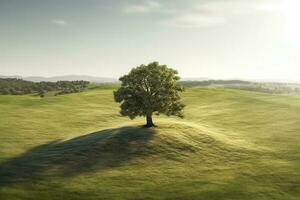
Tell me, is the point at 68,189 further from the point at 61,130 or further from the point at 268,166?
the point at 61,130

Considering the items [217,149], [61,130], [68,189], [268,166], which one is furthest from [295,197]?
[61,130]

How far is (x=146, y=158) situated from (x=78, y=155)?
26.9 ft

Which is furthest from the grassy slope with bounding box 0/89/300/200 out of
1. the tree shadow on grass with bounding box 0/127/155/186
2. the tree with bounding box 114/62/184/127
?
the tree with bounding box 114/62/184/127

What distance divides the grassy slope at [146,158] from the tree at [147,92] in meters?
2.92

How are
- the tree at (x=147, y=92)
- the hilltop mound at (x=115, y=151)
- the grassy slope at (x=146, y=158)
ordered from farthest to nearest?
1. the tree at (x=147, y=92)
2. the hilltop mound at (x=115, y=151)
3. the grassy slope at (x=146, y=158)

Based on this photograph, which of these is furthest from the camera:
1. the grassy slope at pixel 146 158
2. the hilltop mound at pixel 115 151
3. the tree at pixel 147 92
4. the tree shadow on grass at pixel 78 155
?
the tree at pixel 147 92

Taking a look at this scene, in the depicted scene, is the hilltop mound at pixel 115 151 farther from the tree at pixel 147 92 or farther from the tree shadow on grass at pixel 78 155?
the tree at pixel 147 92

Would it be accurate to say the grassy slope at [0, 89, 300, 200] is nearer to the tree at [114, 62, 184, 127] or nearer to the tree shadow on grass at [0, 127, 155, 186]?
the tree shadow on grass at [0, 127, 155, 186]

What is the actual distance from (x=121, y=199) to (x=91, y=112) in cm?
4882

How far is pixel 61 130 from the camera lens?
65.5 meters

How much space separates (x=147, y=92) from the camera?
192 ft

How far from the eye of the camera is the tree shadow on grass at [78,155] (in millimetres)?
42594

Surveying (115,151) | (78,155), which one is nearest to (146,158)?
(115,151)

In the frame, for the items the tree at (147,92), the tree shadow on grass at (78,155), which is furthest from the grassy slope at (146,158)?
the tree at (147,92)
